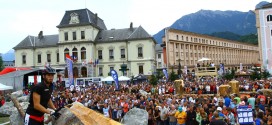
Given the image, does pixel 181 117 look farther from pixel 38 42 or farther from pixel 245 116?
pixel 38 42

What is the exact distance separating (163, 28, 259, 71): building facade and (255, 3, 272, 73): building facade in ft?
52.6

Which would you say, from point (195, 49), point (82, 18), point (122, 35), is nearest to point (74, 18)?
point (82, 18)

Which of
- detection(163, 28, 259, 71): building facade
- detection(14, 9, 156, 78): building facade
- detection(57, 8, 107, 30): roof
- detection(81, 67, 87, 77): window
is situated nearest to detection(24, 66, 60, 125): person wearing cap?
detection(163, 28, 259, 71): building facade

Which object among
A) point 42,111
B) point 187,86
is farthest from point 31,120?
point 187,86

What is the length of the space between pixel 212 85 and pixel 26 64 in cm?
6143

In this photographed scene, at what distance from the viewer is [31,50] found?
79812 millimetres

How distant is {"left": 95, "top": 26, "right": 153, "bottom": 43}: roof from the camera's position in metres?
72.4

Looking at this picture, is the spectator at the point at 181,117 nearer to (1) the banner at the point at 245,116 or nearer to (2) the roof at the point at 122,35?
(1) the banner at the point at 245,116

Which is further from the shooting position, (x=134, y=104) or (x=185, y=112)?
(x=134, y=104)

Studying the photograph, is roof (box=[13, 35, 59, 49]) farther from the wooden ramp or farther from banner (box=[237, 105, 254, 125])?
the wooden ramp

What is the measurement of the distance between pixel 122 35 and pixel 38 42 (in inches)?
879

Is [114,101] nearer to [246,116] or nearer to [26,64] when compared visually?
[246,116]

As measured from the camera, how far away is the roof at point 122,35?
7238cm

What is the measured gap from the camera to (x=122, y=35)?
246ft
